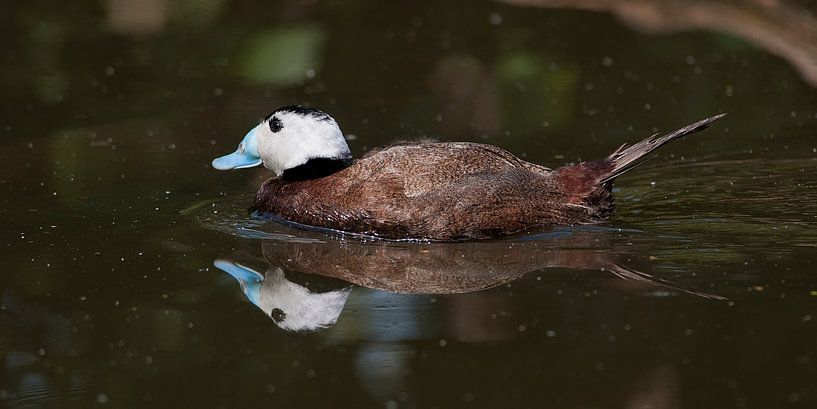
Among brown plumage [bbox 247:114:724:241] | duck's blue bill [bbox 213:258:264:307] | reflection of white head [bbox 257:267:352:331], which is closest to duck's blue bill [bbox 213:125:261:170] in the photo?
brown plumage [bbox 247:114:724:241]

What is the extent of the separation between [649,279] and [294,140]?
7.09 feet

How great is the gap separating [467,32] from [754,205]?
416cm

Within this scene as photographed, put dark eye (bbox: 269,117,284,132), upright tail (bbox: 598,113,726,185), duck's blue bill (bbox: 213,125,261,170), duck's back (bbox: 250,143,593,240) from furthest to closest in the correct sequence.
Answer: duck's blue bill (bbox: 213,125,261,170), dark eye (bbox: 269,117,284,132), upright tail (bbox: 598,113,726,185), duck's back (bbox: 250,143,593,240)

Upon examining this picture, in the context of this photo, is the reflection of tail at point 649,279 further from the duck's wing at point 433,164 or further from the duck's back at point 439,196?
the duck's wing at point 433,164

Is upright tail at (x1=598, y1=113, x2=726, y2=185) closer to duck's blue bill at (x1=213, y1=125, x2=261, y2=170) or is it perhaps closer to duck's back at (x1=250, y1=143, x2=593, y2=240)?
duck's back at (x1=250, y1=143, x2=593, y2=240)

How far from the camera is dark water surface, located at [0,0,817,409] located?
4969 millimetres

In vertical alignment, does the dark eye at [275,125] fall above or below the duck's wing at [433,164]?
above

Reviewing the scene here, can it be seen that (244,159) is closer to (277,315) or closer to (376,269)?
(376,269)

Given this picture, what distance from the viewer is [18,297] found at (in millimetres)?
5988

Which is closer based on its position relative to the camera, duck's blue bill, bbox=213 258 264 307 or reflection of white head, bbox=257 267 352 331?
reflection of white head, bbox=257 267 352 331

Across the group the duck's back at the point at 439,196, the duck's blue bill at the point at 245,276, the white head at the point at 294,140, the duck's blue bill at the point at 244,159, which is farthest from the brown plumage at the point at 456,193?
the duck's blue bill at the point at 245,276

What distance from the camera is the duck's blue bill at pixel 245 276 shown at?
19.7ft

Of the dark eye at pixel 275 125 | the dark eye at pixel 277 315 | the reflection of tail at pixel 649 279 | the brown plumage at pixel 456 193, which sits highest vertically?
the dark eye at pixel 275 125

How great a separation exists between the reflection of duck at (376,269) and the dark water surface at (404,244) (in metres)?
0.02
